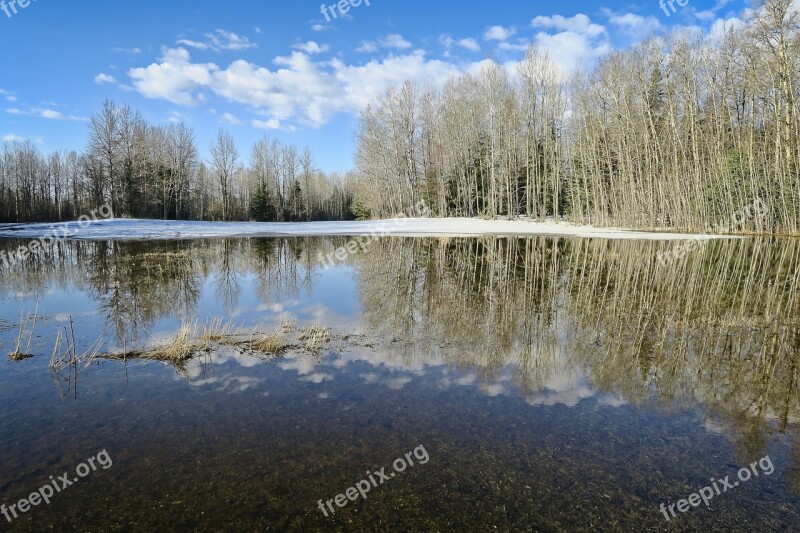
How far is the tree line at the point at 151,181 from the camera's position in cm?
5366

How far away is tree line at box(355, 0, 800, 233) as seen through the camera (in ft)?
99.2

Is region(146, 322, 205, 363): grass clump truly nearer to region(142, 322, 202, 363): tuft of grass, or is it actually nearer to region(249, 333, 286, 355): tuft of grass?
region(142, 322, 202, 363): tuft of grass

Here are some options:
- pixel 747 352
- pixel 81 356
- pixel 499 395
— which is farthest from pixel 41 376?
pixel 747 352

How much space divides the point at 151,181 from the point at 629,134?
61720 mm

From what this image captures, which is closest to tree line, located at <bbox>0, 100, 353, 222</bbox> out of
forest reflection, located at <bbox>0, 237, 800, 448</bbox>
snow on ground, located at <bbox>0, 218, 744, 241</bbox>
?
snow on ground, located at <bbox>0, 218, 744, 241</bbox>

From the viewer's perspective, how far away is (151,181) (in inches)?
2414

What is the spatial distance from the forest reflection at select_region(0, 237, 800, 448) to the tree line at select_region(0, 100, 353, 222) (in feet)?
129

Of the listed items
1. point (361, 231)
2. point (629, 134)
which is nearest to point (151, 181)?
point (361, 231)

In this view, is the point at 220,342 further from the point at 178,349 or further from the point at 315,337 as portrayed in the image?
the point at 315,337

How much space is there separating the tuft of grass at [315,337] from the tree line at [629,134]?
1335 inches

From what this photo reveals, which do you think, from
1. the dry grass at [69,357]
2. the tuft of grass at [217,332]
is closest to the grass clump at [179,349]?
the tuft of grass at [217,332]

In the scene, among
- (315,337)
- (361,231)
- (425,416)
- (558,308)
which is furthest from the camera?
(361,231)

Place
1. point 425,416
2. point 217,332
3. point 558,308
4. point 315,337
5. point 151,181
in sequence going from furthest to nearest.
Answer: point 151,181
point 558,308
point 217,332
point 315,337
point 425,416

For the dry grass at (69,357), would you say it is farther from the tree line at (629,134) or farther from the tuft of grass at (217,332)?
the tree line at (629,134)
